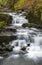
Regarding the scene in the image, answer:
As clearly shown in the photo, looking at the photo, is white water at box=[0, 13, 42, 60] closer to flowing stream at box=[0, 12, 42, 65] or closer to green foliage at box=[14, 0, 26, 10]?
flowing stream at box=[0, 12, 42, 65]

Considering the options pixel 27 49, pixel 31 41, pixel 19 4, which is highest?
pixel 19 4

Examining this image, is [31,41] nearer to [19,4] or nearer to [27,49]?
[27,49]

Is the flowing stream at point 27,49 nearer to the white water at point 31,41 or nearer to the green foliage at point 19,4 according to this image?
the white water at point 31,41

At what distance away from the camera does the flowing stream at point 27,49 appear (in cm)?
1273

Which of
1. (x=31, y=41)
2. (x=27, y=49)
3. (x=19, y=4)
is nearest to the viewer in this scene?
(x=27, y=49)

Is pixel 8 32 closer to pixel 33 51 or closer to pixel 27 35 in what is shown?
pixel 27 35

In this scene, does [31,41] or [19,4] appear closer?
[31,41]

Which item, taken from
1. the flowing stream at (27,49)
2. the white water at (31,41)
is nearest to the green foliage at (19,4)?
the flowing stream at (27,49)

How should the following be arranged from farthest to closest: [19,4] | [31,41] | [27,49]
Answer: [19,4] → [31,41] → [27,49]

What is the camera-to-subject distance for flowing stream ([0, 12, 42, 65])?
41.8 feet

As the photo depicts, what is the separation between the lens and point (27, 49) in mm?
14844

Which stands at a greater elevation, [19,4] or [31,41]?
Answer: [19,4]

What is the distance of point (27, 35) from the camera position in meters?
16.6

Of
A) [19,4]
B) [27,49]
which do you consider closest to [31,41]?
[27,49]
